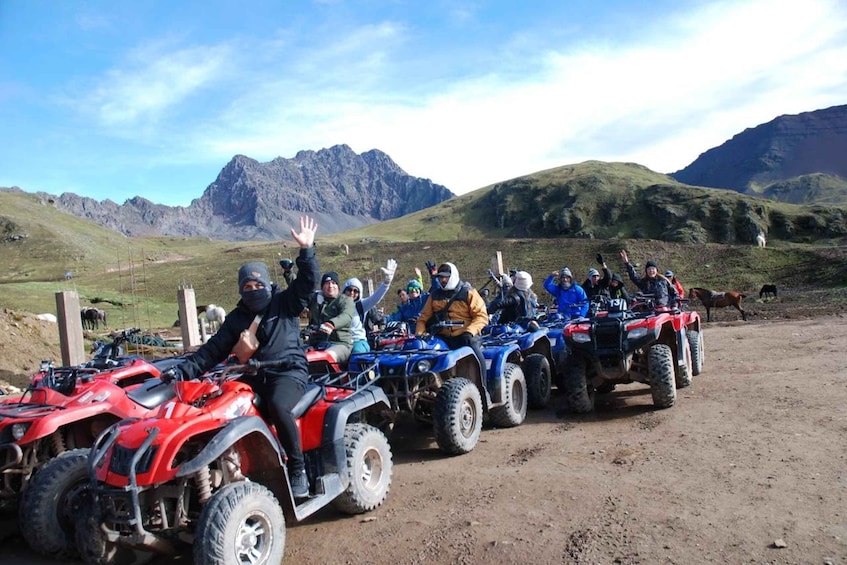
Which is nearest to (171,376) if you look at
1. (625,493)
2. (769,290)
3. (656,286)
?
(625,493)

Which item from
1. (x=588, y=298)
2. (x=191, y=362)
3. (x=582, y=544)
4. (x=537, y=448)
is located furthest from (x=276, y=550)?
(x=588, y=298)

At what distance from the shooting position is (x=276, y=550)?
3986mm

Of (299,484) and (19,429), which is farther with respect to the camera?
(19,429)

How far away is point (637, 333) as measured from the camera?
8203 millimetres

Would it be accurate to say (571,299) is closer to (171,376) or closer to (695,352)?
(695,352)

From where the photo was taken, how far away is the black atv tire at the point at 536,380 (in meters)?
8.85

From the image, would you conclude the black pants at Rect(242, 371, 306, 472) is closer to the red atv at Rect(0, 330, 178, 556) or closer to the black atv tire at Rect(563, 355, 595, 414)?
the red atv at Rect(0, 330, 178, 556)

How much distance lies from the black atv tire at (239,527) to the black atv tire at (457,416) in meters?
2.70

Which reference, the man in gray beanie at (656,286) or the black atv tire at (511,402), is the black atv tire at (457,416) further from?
the man in gray beanie at (656,286)

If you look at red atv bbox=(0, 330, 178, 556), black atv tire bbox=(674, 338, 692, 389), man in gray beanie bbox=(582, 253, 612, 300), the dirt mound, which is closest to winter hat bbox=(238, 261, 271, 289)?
red atv bbox=(0, 330, 178, 556)

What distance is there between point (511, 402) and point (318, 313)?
8.53 feet

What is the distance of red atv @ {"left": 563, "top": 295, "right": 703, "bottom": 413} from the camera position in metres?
8.10

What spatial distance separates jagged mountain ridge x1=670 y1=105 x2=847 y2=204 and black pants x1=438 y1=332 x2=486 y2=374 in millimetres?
155598

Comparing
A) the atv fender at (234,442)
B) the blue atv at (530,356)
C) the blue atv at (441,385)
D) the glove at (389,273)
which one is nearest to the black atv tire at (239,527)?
the atv fender at (234,442)
